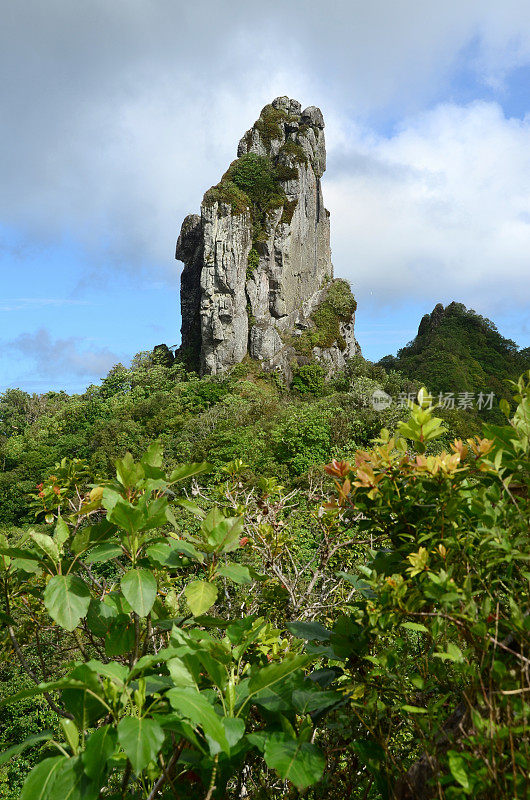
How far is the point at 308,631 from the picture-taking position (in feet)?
3.27

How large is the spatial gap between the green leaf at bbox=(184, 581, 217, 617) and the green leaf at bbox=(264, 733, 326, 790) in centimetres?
25

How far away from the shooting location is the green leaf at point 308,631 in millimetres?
977

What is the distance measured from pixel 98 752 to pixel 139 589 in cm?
24

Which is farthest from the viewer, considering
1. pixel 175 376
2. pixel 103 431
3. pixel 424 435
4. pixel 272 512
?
pixel 175 376

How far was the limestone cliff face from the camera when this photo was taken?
24094 millimetres

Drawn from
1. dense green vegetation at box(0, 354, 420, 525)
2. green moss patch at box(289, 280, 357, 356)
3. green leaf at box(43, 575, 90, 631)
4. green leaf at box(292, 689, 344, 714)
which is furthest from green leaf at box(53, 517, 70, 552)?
green moss patch at box(289, 280, 357, 356)

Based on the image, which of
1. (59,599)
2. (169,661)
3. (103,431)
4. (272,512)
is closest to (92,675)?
(169,661)

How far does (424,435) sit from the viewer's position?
3.19 feet

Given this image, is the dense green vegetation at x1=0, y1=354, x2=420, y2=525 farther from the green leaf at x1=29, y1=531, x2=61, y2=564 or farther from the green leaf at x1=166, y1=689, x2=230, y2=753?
the green leaf at x1=166, y1=689, x2=230, y2=753

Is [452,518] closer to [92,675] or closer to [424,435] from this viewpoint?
[424,435]

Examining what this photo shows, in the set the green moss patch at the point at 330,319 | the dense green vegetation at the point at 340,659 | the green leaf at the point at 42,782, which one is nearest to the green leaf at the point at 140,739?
the dense green vegetation at the point at 340,659

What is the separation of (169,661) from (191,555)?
29 centimetres

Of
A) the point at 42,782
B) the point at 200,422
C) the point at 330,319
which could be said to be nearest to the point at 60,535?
the point at 42,782

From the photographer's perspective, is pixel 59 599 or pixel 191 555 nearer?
pixel 59 599
